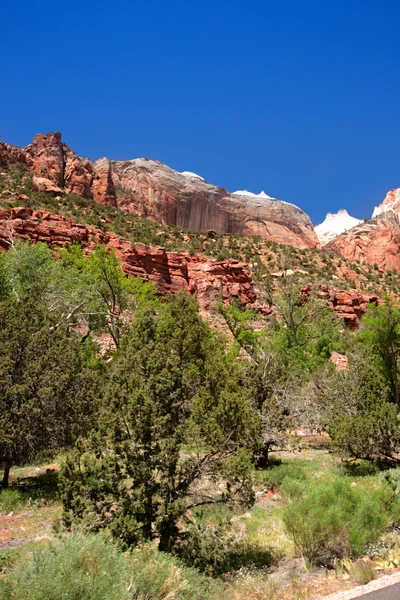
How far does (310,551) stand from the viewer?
24.6 ft

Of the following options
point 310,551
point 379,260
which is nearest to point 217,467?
point 310,551

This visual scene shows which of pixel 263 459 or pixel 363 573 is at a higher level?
pixel 363 573

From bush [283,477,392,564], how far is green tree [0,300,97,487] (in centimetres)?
519

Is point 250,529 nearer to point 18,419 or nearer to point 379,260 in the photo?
point 18,419

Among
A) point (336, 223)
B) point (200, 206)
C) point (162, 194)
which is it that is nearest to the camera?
point (162, 194)

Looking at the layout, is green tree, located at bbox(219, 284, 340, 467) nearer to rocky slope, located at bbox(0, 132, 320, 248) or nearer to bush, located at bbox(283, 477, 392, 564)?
bush, located at bbox(283, 477, 392, 564)

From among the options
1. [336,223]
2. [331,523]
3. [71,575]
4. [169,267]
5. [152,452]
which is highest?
[336,223]

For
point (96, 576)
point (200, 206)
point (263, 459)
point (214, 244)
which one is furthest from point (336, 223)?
point (96, 576)

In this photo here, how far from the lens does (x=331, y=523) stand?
24.8 feet

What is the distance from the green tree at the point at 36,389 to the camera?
32.3 ft

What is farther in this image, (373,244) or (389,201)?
(389,201)

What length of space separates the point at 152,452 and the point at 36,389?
445cm

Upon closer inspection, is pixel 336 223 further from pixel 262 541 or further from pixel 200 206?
pixel 262 541

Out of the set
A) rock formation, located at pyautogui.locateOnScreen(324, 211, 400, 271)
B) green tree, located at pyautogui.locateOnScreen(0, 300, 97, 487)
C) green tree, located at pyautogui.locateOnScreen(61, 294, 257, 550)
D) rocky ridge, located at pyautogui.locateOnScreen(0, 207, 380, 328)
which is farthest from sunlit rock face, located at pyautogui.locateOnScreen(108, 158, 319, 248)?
green tree, located at pyautogui.locateOnScreen(61, 294, 257, 550)
